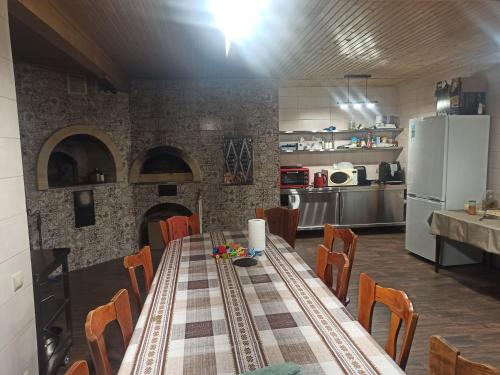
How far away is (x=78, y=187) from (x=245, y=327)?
3.63 meters

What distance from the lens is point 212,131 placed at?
508cm

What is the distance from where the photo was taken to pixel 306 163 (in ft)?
19.6

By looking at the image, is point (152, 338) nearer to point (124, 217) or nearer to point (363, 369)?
point (363, 369)

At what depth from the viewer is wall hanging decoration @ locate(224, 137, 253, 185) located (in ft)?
16.7

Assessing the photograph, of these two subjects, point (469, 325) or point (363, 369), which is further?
point (469, 325)

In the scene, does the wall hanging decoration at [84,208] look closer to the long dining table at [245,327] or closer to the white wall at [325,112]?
the long dining table at [245,327]

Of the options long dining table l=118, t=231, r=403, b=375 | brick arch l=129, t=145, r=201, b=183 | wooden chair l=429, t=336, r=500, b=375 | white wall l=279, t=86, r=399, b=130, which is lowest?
long dining table l=118, t=231, r=403, b=375

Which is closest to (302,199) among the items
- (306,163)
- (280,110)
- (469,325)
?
(306,163)

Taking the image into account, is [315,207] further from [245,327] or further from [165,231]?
[245,327]

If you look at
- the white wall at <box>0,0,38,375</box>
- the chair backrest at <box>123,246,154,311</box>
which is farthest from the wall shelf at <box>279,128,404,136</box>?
the white wall at <box>0,0,38,375</box>

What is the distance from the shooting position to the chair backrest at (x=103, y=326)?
1121 millimetres

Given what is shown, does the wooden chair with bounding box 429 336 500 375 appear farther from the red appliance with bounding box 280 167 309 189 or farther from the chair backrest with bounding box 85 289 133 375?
the red appliance with bounding box 280 167 309 189

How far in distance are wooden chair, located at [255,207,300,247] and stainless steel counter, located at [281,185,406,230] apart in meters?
2.10

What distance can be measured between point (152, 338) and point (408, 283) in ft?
10.4
